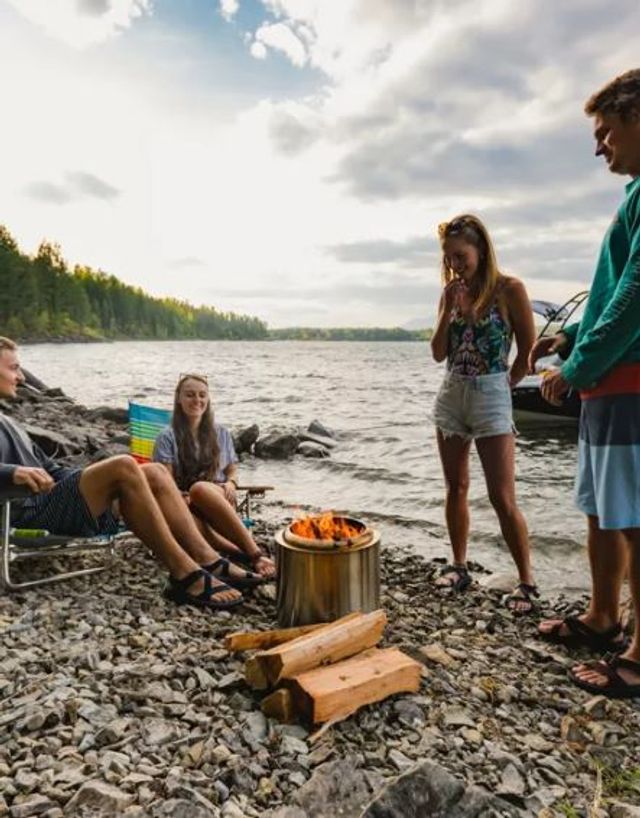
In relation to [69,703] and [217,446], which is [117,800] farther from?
[217,446]

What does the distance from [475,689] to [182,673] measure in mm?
1568

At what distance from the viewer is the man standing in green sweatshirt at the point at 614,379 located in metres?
3.12

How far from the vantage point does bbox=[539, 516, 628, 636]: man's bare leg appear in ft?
11.8

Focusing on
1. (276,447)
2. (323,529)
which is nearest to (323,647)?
(323,529)

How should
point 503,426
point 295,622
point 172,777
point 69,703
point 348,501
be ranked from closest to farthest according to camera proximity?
1. point 172,777
2. point 69,703
3. point 295,622
4. point 503,426
5. point 348,501

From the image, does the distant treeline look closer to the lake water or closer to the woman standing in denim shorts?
the lake water

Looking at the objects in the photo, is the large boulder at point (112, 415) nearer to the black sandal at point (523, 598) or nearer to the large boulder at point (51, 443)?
the large boulder at point (51, 443)

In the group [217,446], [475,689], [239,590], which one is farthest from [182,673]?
[217,446]

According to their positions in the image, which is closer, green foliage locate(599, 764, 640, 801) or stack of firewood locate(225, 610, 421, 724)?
green foliage locate(599, 764, 640, 801)

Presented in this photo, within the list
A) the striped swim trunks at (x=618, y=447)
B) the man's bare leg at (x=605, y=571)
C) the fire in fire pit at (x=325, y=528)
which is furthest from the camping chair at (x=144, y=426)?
the striped swim trunks at (x=618, y=447)

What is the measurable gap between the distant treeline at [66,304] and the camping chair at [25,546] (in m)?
95.9

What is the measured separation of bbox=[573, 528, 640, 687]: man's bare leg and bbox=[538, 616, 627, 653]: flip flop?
0.39 m

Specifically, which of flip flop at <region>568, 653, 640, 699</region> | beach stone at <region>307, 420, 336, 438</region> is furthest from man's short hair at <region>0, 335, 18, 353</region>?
beach stone at <region>307, 420, 336, 438</region>

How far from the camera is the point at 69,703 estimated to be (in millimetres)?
2879
